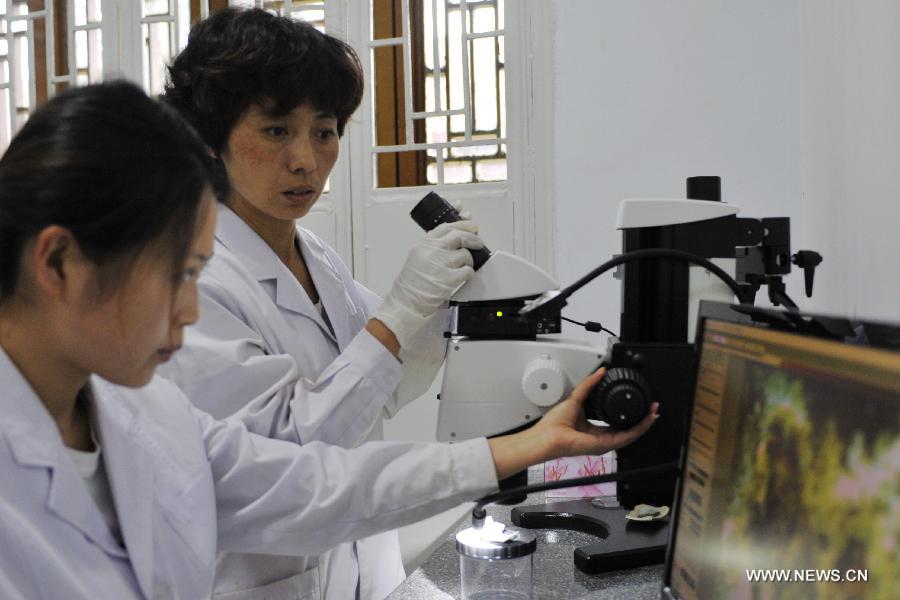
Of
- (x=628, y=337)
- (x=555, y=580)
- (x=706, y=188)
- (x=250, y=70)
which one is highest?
(x=250, y=70)

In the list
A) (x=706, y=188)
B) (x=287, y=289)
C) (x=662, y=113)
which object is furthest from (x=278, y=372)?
(x=662, y=113)

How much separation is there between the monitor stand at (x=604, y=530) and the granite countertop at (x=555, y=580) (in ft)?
0.05

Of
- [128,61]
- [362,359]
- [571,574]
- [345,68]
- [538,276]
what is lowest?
[571,574]

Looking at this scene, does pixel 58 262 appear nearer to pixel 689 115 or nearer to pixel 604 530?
pixel 604 530

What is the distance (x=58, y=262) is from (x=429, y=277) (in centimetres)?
57

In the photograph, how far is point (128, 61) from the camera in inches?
107

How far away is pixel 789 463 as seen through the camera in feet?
1.74

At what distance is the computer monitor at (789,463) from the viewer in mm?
421

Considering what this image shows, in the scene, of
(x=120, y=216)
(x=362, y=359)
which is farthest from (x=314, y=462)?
(x=120, y=216)

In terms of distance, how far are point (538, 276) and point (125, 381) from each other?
1.79ft

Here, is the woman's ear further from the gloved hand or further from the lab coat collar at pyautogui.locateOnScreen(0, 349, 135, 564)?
the gloved hand

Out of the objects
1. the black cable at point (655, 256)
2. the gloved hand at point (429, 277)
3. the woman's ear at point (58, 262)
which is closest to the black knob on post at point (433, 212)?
the gloved hand at point (429, 277)

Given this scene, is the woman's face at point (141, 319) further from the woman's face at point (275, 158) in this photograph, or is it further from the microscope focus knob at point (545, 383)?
the woman's face at point (275, 158)

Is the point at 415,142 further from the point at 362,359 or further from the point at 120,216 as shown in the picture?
the point at 120,216
